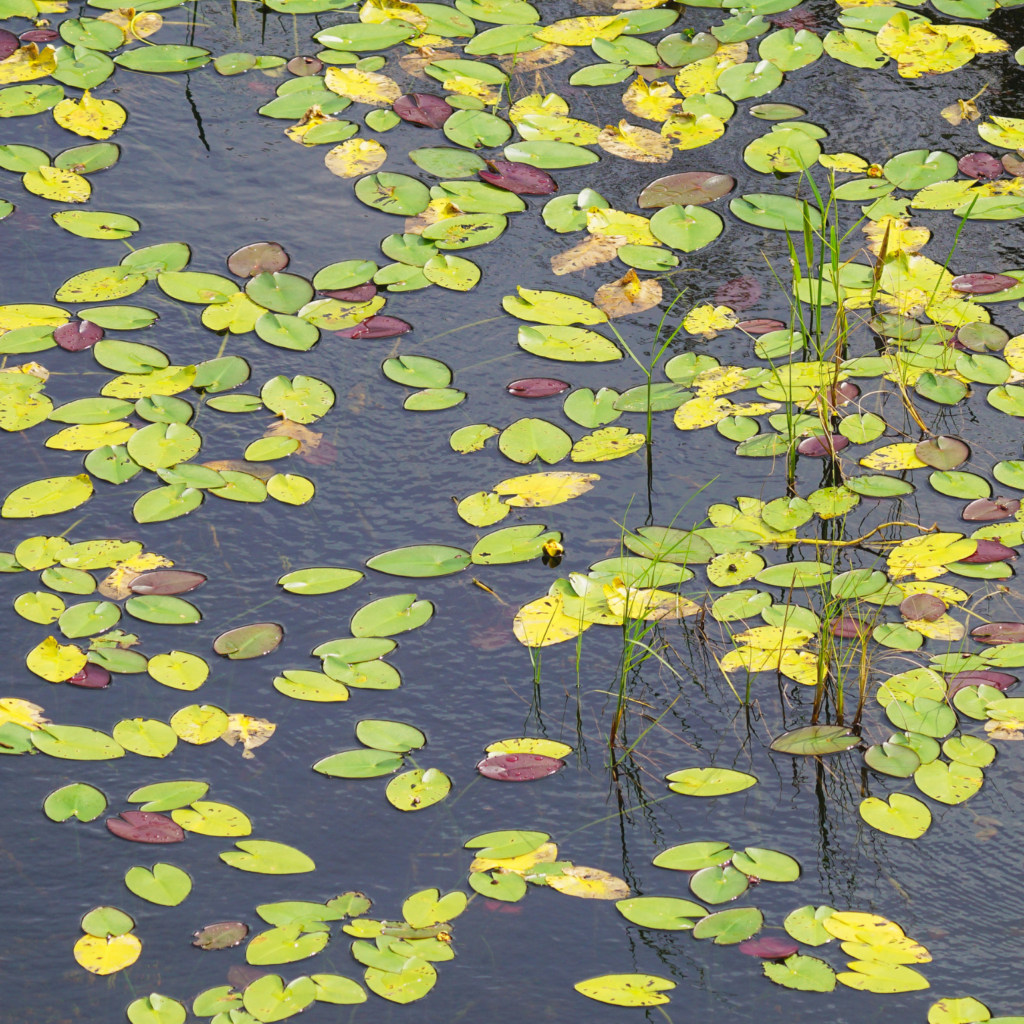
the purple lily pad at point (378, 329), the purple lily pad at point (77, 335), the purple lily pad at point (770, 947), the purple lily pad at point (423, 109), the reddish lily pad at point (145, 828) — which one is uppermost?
the purple lily pad at point (423, 109)

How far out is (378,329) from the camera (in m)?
3.34

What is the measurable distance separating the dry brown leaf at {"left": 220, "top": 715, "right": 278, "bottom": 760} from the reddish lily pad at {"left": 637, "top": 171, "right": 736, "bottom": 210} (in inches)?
78.3

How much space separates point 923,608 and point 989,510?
1.17ft

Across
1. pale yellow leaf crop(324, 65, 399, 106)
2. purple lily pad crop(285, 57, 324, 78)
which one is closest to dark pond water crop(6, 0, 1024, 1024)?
pale yellow leaf crop(324, 65, 399, 106)

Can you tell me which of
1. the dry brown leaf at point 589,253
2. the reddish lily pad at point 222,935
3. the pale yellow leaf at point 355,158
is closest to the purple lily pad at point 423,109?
the pale yellow leaf at point 355,158

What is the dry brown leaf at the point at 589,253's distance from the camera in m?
3.53

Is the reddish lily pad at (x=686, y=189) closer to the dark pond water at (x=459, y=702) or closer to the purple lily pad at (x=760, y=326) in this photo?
the dark pond water at (x=459, y=702)

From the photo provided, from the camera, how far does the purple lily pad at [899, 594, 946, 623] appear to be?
2.70 meters

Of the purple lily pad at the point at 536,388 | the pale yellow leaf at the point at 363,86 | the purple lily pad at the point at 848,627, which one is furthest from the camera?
the pale yellow leaf at the point at 363,86

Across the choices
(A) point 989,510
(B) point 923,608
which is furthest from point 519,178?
(B) point 923,608

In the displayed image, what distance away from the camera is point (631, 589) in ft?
9.04

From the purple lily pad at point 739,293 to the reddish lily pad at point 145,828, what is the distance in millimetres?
1989

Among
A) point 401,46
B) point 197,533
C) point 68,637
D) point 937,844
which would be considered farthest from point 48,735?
point 401,46

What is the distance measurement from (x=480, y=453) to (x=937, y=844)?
1.38 m
